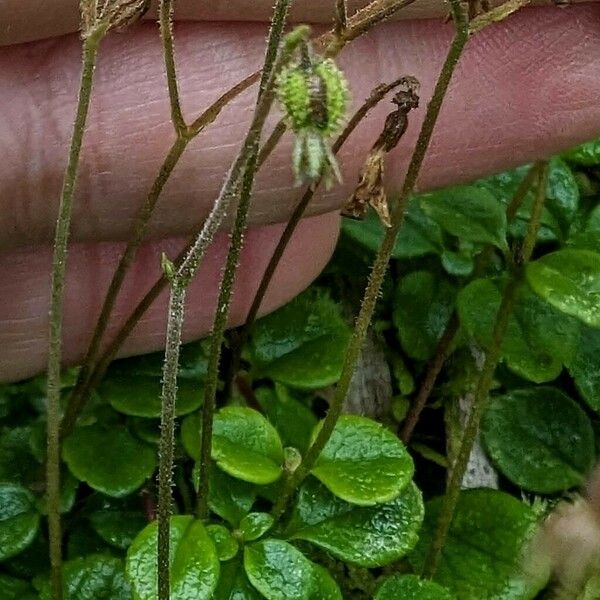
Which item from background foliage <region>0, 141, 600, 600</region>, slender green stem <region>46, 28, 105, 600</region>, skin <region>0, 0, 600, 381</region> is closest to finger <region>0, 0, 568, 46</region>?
skin <region>0, 0, 600, 381</region>

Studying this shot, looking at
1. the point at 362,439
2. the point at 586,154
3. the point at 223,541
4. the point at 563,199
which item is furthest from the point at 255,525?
the point at 586,154

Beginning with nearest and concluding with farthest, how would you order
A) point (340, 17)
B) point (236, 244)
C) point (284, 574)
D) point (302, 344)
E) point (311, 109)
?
point (311, 109) → point (340, 17) → point (236, 244) → point (284, 574) → point (302, 344)

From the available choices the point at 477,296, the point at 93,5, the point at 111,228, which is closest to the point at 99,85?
the point at 111,228

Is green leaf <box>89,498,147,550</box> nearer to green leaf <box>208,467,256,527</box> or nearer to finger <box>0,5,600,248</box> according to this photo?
green leaf <box>208,467,256,527</box>

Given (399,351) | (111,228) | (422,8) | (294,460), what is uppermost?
(422,8)

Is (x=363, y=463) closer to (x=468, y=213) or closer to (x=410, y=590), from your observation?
(x=410, y=590)

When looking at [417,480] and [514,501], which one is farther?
[417,480]

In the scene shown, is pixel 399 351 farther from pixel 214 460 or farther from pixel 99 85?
pixel 99 85
